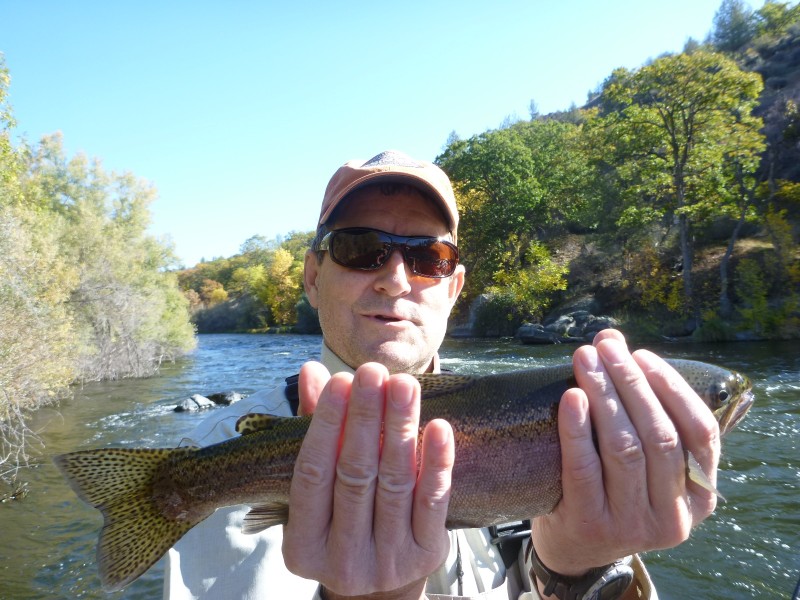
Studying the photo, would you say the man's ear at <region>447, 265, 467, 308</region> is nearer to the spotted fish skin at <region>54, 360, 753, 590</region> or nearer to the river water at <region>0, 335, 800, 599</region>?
the spotted fish skin at <region>54, 360, 753, 590</region>

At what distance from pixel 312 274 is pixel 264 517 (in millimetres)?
1716

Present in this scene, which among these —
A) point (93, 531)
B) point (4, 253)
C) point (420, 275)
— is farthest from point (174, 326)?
point (420, 275)

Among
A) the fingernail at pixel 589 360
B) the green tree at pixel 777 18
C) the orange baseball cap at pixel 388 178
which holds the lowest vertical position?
the fingernail at pixel 589 360

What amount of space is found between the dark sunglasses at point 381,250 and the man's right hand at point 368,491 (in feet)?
3.93

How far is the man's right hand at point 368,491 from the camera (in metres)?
1.76

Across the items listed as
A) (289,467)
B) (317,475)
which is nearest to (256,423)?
(289,467)

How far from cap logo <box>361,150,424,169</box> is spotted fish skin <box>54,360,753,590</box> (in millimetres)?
1422

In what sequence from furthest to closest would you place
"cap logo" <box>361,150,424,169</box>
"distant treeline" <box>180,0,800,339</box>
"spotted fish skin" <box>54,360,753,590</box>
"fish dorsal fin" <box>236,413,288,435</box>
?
"distant treeline" <box>180,0,800,339</box>, "cap logo" <box>361,150,424,169</box>, "fish dorsal fin" <box>236,413,288,435</box>, "spotted fish skin" <box>54,360,753,590</box>

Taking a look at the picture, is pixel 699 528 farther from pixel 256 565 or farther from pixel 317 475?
pixel 317 475

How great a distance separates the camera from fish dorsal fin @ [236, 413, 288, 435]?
7.38ft

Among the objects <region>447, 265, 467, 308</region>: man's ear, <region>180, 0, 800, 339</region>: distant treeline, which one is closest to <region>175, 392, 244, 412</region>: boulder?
<region>447, 265, 467, 308</region>: man's ear

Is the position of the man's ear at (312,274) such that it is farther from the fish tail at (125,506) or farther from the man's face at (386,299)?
the fish tail at (125,506)

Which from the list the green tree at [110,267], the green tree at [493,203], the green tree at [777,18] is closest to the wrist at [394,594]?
the green tree at [110,267]

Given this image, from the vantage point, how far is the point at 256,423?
227cm
